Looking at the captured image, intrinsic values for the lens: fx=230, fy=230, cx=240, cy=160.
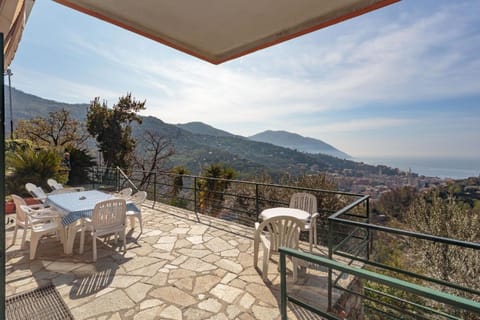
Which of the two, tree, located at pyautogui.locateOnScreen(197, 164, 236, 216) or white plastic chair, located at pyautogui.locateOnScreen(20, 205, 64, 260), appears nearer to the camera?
white plastic chair, located at pyautogui.locateOnScreen(20, 205, 64, 260)

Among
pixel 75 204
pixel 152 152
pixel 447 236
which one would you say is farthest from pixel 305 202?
pixel 152 152

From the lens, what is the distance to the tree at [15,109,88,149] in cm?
1198

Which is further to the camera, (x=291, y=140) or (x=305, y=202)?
(x=291, y=140)

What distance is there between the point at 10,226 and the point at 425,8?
825cm

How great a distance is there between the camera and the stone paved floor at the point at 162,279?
2186mm

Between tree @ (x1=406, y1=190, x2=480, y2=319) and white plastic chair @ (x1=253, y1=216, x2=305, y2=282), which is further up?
white plastic chair @ (x1=253, y1=216, x2=305, y2=282)

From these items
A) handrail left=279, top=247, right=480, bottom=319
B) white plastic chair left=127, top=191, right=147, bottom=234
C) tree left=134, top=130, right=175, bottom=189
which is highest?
tree left=134, top=130, right=175, bottom=189

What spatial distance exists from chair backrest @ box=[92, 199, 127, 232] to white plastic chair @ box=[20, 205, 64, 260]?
63 centimetres

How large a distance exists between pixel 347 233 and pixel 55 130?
49.3 feet

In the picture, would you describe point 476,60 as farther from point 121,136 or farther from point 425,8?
point 121,136

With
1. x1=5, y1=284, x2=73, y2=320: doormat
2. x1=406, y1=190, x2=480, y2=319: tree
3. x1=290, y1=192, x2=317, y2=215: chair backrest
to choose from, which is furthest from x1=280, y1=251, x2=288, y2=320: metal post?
x1=406, y1=190, x2=480, y2=319: tree

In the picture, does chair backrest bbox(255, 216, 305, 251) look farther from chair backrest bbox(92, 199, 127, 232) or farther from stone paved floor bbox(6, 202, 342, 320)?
chair backrest bbox(92, 199, 127, 232)

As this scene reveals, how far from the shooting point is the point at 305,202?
3.66 meters

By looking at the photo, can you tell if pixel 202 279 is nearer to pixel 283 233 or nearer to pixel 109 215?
pixel 283 233
